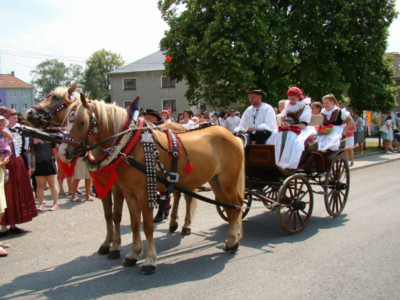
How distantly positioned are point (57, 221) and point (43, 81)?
75.5 meters

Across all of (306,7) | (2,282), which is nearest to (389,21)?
(306,7)

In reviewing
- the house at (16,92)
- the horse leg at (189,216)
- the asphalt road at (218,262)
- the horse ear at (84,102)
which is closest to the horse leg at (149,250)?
the asphalt road at (218,262)

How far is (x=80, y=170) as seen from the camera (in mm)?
7930

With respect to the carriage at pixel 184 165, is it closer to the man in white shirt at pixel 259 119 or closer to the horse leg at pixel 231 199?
the horse leg at pixel 231 199

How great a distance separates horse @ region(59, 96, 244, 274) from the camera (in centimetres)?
390

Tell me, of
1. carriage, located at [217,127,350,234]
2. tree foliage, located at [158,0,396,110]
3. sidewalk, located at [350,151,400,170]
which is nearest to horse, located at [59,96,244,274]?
carriage, located at [217,127,350,234]

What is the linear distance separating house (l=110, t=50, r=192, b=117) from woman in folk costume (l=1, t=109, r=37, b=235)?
34.6 meters

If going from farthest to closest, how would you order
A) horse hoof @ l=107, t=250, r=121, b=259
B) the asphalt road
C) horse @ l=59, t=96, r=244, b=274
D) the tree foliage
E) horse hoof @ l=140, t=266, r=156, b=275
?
the tree foliage < horse hoof @ l=107, t=250, r=121, b=259 < horse hoof @ l=140, t=266, r=156, b=275 < horse @ l=59, t=96, r=244, b=274 < the asphalt road

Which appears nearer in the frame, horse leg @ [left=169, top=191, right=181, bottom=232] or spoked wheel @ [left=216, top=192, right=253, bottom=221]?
horse leg @ [left=169, top=191, right=181, bottom=232]

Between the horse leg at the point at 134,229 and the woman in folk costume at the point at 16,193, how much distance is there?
2142 millimetres

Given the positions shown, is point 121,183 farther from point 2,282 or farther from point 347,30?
point 347,30

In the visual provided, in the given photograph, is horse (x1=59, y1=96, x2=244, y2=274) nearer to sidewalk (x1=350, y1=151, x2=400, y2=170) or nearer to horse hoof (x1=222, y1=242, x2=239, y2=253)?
horse hoof (x1=222, y1=242, x2=239, y2=253)

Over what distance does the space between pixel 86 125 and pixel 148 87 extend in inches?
1503

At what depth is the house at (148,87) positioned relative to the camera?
133ft
